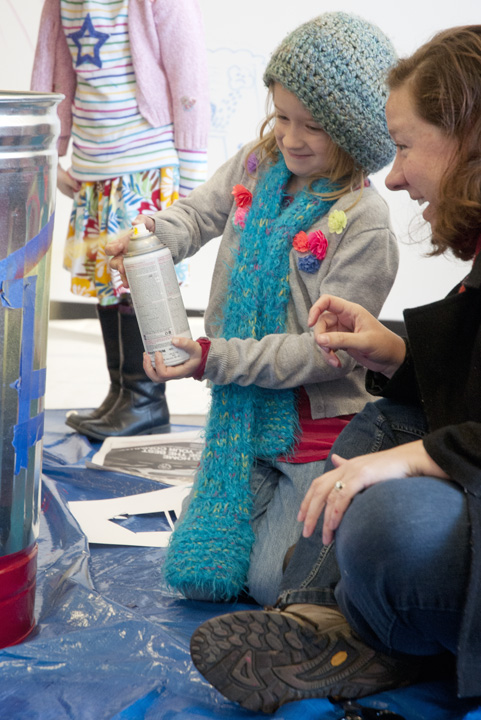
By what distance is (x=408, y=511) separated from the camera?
32.6 inches

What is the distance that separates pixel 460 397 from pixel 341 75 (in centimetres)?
52

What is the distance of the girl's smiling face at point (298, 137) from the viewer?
4.07 ft

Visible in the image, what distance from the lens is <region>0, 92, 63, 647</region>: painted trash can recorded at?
950 millimetres

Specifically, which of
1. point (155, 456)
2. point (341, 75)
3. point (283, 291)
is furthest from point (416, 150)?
point (155, 456)

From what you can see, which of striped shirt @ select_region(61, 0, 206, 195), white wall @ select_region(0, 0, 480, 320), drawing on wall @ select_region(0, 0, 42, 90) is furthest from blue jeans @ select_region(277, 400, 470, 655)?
drawing on wall @ select_region(0, 0, 42, 90)

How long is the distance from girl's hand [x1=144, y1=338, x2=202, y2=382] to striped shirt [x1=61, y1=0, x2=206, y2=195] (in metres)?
0.93

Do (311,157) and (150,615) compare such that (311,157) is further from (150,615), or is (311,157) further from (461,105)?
(150,615)

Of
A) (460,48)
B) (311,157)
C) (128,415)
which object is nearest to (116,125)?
(128,415)

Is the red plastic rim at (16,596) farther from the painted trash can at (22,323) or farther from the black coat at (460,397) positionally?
the black coat at (460,397)

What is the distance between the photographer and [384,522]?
828mm

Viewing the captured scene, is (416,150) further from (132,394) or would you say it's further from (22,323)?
(132,394)

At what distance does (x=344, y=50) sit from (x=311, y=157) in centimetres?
17

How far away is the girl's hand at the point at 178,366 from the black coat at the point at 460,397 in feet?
1.03

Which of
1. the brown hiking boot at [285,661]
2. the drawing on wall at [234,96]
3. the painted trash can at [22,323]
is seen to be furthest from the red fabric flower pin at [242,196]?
the drawing on wall at [234,96]
